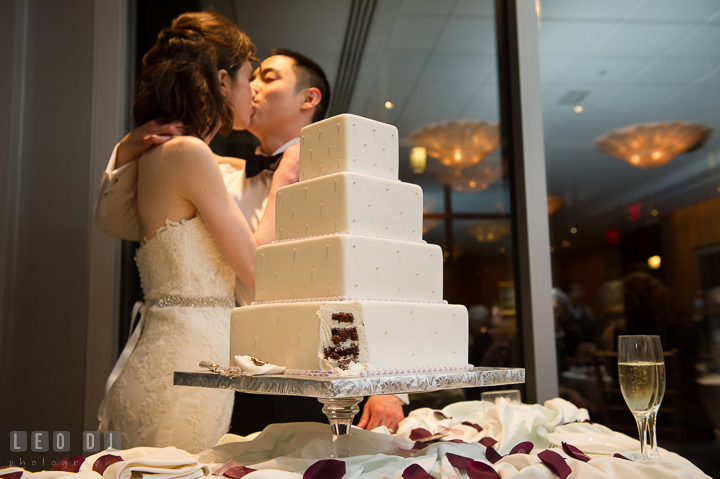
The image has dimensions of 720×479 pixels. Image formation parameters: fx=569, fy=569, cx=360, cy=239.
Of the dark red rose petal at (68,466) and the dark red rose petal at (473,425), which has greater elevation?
the dark red rose petal at (68,466)

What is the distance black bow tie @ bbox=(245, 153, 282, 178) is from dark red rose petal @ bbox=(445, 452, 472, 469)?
58.1 inches

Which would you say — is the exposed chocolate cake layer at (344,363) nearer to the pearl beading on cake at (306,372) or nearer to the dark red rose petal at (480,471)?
the pearl beading on cake at (306,372)

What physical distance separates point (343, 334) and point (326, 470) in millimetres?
310

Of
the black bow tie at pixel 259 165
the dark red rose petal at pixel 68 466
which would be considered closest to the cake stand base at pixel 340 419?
the dark red rose petal at pixel 68 466

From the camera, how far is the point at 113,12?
277cm

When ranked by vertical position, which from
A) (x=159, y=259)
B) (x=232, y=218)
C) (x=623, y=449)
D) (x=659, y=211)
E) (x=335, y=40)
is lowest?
(x=623, y=449)

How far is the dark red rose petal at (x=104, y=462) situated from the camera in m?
1.25

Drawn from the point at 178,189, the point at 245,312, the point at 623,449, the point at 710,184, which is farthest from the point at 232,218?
the point at 710,184

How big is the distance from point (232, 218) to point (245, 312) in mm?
444

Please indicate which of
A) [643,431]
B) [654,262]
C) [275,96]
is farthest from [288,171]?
[654,262]

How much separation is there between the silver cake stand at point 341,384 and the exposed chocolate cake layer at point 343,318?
→ 15 centimetres

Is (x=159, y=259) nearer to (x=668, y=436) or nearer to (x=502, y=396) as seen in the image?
(x=502, y=396)

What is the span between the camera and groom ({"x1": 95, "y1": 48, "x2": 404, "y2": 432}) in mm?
2041

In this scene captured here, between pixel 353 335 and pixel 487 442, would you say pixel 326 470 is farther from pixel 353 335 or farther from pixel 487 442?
pixel 487 442
